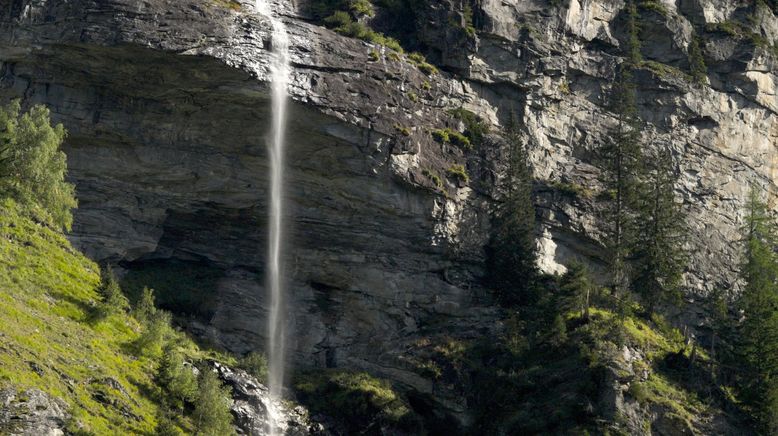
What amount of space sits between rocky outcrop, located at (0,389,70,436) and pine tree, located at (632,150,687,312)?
31431mm

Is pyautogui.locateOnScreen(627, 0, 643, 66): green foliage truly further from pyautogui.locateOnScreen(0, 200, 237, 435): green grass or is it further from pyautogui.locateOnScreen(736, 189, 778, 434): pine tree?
pyautogui.locateOnScreen(0, 200, 237, 435): green grass

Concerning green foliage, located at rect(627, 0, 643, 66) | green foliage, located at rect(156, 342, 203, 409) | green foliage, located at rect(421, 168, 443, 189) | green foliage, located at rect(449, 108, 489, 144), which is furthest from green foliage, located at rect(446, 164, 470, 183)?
green foliage, located at rect(156, 342, 203, 409)

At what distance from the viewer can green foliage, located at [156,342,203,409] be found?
46.9 m

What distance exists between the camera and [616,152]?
200 ft

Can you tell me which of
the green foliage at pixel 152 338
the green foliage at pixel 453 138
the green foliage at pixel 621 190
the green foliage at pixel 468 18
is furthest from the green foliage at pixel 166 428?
the green foliage at pixel 468 18

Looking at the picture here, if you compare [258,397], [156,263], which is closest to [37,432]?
[258,397]

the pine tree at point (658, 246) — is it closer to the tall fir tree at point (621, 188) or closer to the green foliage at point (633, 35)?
the tall fir tree at point (621, 188)

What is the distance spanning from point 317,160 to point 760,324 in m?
23.7

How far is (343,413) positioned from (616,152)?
69.9 ft

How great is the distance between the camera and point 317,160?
188 ft

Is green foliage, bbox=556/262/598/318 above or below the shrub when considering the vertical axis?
above

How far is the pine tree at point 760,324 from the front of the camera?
167 feet

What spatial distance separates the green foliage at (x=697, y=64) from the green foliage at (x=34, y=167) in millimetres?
39773

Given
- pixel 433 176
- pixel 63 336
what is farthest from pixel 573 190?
pixel 63 336
